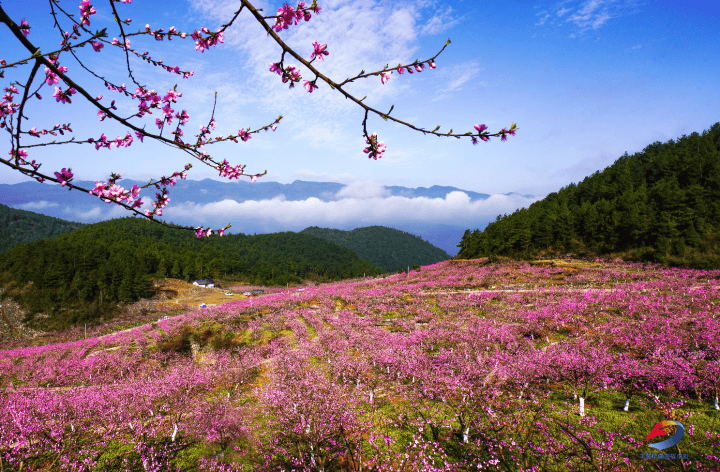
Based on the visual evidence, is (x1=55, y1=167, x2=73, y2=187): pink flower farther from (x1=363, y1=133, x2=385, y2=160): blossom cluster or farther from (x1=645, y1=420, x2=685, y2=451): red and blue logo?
(x1=645, y1=420, x2=685, y2=451): red and blue logo

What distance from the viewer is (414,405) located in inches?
337

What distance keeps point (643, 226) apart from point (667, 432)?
52.2 meters

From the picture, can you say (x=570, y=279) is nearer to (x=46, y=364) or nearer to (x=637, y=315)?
(x=637, y=315)

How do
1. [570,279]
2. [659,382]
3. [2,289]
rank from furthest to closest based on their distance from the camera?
[2,289] → [570,279] → [659,382]

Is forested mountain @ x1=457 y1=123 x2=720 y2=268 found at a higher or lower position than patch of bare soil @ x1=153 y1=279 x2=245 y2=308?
higher

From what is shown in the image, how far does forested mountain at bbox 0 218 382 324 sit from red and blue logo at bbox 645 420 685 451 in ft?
280

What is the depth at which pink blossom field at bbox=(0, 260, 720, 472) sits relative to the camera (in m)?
6.05

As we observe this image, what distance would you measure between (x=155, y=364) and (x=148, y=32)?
17.6 meters

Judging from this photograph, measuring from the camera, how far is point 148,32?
13.6 ft

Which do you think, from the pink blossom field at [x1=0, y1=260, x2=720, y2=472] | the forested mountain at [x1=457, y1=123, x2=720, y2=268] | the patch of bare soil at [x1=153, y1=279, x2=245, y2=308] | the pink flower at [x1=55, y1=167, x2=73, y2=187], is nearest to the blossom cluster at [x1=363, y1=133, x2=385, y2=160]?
the pink flower at [x1=55, y1=167, x2=73, y2=187]

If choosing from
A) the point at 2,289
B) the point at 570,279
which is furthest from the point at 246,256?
the point at 570,279

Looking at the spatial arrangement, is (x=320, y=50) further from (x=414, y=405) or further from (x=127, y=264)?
(x=127, y=264)

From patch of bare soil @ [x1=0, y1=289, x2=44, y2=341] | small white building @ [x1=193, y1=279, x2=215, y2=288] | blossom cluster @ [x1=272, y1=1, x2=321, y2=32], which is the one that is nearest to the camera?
blossom cluster @ [x1=272, y1=1, x2=321, y2=32]

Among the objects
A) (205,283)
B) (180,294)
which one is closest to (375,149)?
(180,294)
